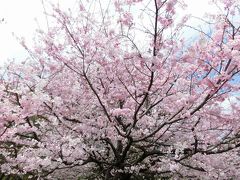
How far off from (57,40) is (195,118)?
3.63m

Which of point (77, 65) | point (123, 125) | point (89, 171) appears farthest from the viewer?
point (89, 171)

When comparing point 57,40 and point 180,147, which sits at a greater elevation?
point 57,40

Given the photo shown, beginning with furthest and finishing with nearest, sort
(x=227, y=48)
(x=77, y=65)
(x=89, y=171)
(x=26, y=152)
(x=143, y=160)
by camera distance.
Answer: (x=89, y=171) → (x=143, y=160) → (x=77, y=65) → (x=26, y=152) → (x=227, y=48)

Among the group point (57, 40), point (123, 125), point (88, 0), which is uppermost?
point (88, 0)

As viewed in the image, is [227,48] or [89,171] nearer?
[227,48]

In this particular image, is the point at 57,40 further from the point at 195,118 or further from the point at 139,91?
the point at 195,118

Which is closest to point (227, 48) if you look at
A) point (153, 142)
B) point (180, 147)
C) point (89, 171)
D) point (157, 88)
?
point (157, 88)

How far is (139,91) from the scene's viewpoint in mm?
8578

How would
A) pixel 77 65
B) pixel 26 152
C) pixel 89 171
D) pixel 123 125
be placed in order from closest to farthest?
pixel 26 152 < pixel 77 65 < pixel 123 125 < pixel 89 171

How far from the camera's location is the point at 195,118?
28.3 feet

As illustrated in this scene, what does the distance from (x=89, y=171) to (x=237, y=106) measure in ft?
16.1

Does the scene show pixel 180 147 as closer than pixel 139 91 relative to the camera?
Yes

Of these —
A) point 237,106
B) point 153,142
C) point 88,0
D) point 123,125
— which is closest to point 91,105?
point 123,125

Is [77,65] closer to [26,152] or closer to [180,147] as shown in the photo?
[26,152]
